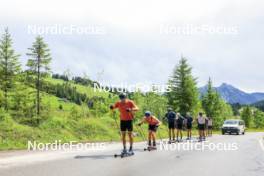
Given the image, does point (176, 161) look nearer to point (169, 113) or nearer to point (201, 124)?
point (169, 113)

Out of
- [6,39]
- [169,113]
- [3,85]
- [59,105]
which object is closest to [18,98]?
[3,85]

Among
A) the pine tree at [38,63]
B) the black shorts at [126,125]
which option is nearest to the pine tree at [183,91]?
the pine tree at [38,63]

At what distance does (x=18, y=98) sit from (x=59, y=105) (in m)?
62.9

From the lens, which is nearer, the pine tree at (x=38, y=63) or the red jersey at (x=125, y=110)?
the red jersey at (x=125, y=110)

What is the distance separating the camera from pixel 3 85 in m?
61.3

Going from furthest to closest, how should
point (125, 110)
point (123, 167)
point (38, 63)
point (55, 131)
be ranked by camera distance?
point (38, 63) → point (55, 131) → point (125, 110) → point (123, 167)

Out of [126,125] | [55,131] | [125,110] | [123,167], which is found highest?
[125,110]

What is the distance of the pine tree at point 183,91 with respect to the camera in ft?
238

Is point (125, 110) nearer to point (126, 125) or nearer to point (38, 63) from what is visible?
point (126, 125)

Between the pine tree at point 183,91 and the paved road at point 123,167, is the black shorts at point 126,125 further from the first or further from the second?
the pine tree at point 183,91

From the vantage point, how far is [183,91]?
73.6 metres

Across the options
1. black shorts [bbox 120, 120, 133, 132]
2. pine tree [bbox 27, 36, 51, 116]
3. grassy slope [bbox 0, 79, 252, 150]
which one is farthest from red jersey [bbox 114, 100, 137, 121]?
pine tree [bbox 27, 36, 51, 116]

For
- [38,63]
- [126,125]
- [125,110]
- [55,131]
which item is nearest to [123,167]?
[126,125]

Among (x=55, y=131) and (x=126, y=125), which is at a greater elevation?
(x=126, y=125)
